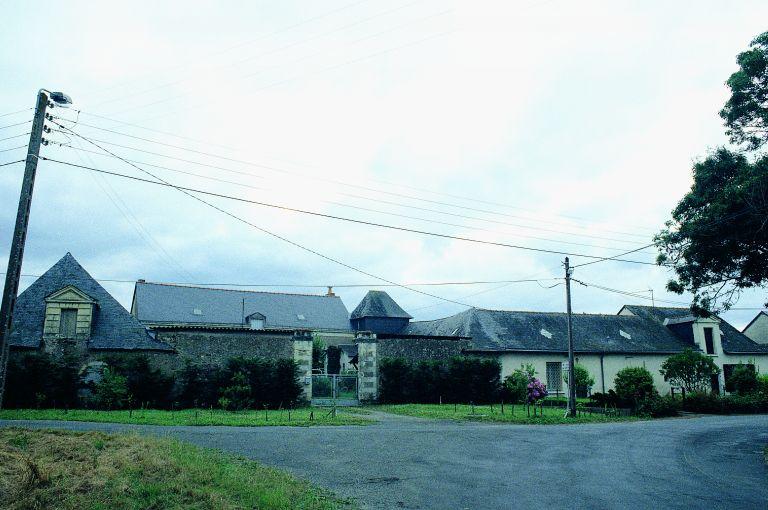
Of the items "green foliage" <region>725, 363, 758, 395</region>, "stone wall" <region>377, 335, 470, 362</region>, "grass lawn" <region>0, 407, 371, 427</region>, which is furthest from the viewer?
"green foliage" <region>725, 363, 758, 395</region>

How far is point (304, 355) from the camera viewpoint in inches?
1133

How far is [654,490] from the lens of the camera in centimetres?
930

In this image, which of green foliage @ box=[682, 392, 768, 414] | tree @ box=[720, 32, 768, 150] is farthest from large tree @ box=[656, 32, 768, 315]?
green foliage @ box=[682, 392, 768, 414]

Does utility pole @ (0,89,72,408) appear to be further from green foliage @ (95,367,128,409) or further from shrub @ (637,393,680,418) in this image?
shrub @ (637,393,680,418)

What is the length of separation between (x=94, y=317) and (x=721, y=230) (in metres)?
25.8

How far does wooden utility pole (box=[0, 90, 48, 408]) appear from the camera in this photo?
467 inches

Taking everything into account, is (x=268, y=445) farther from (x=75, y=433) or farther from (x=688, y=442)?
(x=688, y=442)

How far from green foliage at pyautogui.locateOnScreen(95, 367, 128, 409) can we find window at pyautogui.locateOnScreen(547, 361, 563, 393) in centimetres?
2435

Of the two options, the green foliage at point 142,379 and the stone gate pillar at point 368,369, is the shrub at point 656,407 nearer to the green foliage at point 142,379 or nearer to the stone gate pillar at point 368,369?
the stone gate pillar at point 368,369

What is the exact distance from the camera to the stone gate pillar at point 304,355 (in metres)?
28.1

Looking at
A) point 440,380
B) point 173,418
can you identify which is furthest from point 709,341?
point 173,418

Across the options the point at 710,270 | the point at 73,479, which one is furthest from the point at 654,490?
the point at 710,270

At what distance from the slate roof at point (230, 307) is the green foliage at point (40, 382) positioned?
77.5ft

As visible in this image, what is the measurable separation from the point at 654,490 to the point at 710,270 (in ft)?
36.7
